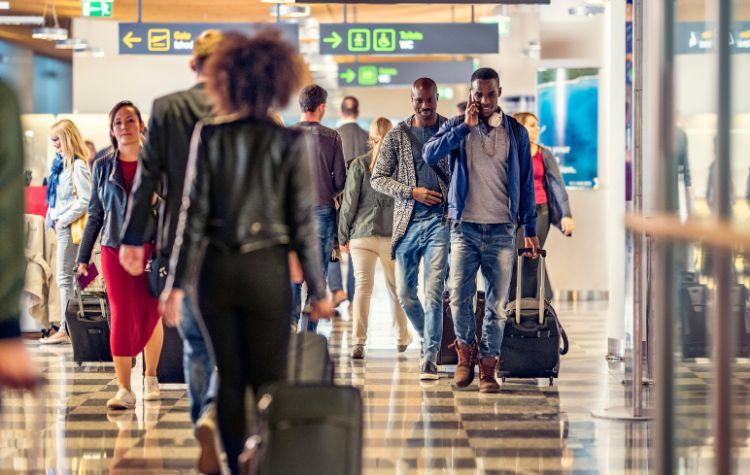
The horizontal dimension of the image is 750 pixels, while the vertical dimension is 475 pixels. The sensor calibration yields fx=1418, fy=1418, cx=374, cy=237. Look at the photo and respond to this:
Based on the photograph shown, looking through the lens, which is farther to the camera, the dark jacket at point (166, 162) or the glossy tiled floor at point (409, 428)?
the glossy tiled floor at point (409, 428)

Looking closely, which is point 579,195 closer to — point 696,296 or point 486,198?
point 486,198

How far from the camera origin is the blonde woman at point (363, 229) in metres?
10.1

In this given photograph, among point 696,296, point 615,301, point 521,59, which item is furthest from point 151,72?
point 696,296

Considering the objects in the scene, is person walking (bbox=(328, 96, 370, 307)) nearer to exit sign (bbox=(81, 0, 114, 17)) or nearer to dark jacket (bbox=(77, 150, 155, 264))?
dark jacket (bbox=(77, 150, 155, 264))

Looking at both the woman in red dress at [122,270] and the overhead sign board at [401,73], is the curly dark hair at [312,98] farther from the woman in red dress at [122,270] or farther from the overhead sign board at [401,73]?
the overhead sign board at [401,73]

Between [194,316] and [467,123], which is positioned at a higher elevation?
[467,123]

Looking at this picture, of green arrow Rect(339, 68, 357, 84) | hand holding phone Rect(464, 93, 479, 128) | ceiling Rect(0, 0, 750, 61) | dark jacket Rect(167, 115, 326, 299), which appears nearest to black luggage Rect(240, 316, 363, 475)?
dark jacket Rect(167, 115, 326, 299)

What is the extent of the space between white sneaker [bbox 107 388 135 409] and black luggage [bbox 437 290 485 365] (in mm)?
2210

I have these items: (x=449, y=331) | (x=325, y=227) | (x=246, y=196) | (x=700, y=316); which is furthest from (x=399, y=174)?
(x=700, y=316)

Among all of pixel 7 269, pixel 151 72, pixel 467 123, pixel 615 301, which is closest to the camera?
pixel 7 269

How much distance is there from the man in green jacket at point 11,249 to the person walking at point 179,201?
216cm

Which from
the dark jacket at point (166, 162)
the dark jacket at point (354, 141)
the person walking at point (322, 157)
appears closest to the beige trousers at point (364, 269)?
the person walking at point (322, 157)

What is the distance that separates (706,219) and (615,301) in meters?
6.98

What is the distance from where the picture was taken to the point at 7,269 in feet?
9.48
